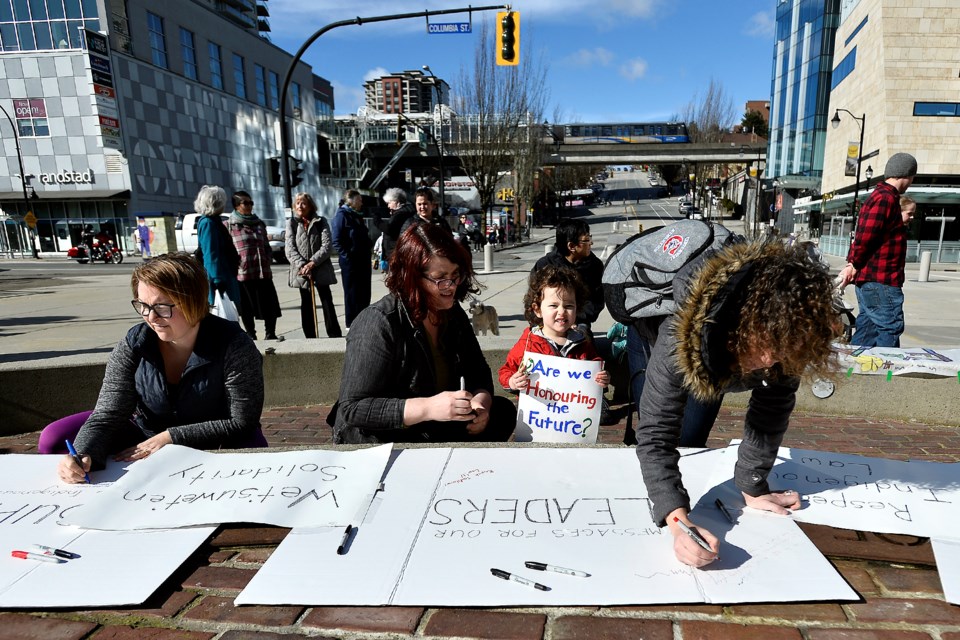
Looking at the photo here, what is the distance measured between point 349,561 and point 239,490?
573mm

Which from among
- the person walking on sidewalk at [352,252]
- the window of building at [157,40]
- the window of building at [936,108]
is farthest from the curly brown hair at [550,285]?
the window of building at [157,40]

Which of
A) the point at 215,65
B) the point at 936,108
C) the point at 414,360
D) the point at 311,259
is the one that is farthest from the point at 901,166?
the point at 215,65

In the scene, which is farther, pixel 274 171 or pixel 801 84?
pixel 801 84

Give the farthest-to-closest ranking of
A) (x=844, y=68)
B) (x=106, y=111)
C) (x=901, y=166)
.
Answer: (x=844, y=68)
(x=106, y=111)
(x=901, y=166)

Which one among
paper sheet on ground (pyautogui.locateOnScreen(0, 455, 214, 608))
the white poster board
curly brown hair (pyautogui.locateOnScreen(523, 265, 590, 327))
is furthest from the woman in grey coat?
the white poster board

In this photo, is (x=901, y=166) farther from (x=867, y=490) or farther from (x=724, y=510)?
(x=724, y=510)

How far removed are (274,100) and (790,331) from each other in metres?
50.9

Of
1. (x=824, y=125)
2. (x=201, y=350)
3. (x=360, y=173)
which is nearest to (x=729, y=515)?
(x=201, y=350)

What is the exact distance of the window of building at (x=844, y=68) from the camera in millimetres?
34562

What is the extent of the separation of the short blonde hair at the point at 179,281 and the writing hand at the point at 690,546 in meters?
1.90

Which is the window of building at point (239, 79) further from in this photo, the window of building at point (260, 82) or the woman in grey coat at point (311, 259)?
the woman in grey coat at point (311, 259)

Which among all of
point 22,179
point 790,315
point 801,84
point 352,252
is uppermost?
point 801,84

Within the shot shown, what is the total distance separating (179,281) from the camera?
88.5 inches

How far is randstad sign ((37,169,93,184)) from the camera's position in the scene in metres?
32.3
